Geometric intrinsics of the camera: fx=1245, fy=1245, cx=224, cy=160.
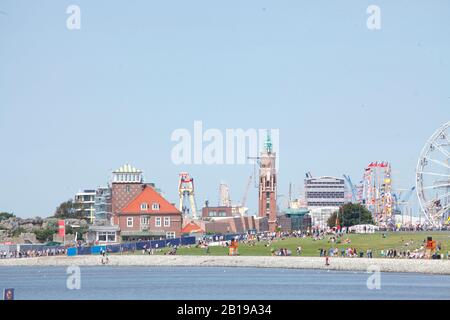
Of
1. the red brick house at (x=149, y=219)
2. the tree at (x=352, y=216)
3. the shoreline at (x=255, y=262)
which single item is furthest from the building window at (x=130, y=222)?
the tree at (x=352, y=216)

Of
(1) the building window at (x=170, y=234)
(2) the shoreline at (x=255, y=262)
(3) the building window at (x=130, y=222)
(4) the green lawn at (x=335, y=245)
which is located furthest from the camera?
(3) the building window at (x=130, y=222)

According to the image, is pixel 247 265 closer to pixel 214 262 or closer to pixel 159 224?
pixel 214 262

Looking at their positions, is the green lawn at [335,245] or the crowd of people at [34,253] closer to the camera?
the green lawn at [335,245]

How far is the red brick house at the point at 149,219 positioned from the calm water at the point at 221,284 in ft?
117

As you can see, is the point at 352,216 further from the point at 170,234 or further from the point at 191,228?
the point at 170,234

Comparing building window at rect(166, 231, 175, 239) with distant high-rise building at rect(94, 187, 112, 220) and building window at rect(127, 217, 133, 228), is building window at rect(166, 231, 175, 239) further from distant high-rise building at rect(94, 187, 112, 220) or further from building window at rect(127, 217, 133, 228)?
distant high-rise building at rect(94, 187, 112, 220)

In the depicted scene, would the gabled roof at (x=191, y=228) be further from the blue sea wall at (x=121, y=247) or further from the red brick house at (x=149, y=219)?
the blue sea wall at (x=121, y=247)

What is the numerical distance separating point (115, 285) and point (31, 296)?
31.6 ft

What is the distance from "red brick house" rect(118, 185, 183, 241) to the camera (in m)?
139

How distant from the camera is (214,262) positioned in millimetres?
107000

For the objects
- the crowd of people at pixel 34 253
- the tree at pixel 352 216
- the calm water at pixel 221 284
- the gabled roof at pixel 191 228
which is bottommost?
the calm water at pixel 221 284

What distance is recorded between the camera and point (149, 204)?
140000mm

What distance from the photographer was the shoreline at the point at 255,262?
9269 centimetres

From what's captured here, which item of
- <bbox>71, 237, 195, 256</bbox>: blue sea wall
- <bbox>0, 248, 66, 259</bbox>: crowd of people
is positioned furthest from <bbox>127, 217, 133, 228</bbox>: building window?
<bbox>71, 237, 195, 256</bbox>: blue sea wall
